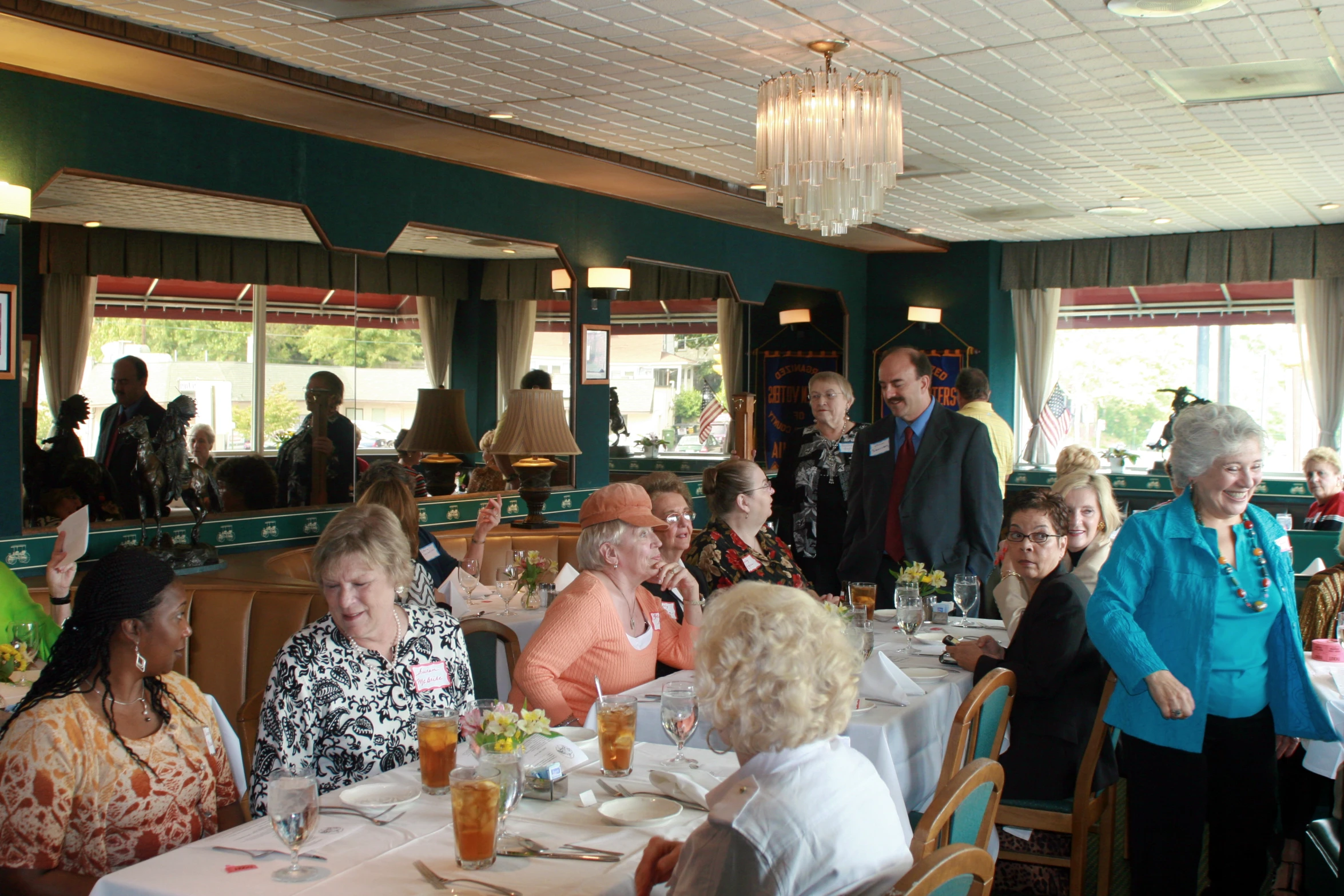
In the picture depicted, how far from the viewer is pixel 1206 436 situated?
2910 mm

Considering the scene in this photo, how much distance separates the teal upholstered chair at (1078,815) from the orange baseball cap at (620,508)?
1331mm

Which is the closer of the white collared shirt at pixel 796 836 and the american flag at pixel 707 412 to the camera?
the white collared shirt at pixel 796 836

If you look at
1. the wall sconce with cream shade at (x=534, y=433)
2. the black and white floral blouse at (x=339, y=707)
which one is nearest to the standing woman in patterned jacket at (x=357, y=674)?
the black and white floral blouse at (x=339, y=707)

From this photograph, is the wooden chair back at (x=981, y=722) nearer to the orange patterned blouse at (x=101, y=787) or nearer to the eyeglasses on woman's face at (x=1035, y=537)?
the eyeglasses on woman's face at (x=1035, y=537)

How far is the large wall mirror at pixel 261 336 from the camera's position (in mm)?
5172

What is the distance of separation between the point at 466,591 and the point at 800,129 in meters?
2.50

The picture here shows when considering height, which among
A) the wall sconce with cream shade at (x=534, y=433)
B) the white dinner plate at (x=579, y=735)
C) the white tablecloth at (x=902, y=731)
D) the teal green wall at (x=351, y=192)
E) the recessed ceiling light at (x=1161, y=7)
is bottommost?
the white tablecloth at (x=902, y=731)

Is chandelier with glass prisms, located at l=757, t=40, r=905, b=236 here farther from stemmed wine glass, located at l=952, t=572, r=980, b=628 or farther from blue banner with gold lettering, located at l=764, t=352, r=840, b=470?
blue banner with gold lettering, located at l=764, t=352, r=840, b=470

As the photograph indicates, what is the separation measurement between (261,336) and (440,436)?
1.55 metres

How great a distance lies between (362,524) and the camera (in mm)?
2756

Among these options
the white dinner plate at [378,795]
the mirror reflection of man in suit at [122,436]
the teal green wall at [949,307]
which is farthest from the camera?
the teal green wall at [949,307]

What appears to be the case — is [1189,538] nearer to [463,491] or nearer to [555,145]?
[555,145]

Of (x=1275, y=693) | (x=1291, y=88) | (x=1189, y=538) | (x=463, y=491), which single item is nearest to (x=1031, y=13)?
(x=1291, y=88)

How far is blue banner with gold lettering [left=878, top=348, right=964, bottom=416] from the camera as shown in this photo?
11.5 m
